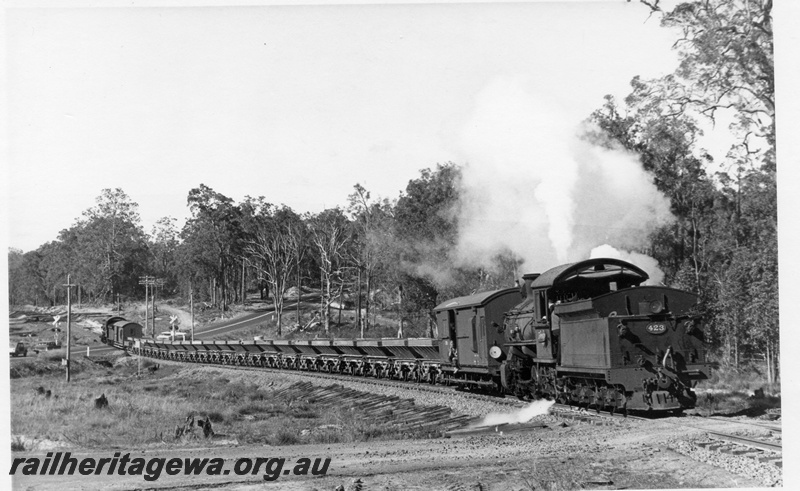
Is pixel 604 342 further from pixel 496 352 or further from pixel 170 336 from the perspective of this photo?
pixel 170 336

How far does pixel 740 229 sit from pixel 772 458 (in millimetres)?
11701

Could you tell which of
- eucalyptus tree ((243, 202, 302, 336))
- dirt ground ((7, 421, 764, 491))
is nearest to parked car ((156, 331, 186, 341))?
eucalyptus tree ((243, 202, 302, 336))

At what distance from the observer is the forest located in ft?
56.7

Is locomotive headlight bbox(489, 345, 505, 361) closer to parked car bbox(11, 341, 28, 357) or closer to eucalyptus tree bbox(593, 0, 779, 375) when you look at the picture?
eucalyptus tree bbox(593, 0, 779, 375)

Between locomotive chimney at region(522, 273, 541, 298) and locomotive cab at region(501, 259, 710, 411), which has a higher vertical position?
locomotive chimney at region(522, 273, 541, 298)

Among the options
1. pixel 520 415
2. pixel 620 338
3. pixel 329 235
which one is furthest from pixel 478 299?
pixel 329 235

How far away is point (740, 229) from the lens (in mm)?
21391

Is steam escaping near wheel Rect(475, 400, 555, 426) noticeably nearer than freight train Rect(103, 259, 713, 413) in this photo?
No

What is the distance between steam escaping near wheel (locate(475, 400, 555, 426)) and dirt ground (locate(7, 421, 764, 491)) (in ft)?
6.26

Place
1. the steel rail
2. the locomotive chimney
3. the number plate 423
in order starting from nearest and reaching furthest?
the steel rail
the number plate 423
the locomotive chimney

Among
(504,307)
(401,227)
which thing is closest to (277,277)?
(401,227)

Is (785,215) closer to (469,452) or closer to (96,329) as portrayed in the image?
(469,452)

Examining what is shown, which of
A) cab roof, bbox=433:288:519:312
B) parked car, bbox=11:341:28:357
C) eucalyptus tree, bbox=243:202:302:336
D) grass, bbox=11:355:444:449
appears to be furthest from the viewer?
eucalyptus tree, bbox=243:202:302:336

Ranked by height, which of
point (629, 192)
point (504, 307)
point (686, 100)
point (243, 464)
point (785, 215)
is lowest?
point (243, 464)
